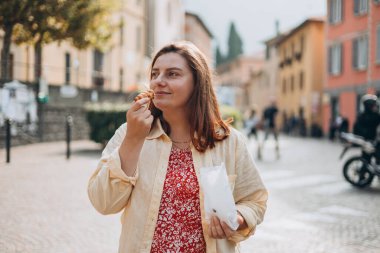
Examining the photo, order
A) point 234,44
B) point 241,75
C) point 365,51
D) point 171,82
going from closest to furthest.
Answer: point 171,82 < point 365,51 < point 241,75 < point 234,44

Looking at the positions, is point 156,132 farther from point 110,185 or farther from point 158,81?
point 110,185

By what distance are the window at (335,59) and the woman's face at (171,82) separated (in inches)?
1306

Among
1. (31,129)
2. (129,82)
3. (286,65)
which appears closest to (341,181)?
(31,129)

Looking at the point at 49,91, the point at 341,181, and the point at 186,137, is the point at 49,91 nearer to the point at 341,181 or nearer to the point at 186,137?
the point at 341,181

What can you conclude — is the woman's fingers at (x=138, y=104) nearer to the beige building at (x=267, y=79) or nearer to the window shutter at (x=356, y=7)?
the window shutter at (x=356, y=7)

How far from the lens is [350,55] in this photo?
32.7 metres

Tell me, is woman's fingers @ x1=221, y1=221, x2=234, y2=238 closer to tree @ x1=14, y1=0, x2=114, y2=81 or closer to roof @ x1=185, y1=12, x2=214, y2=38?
tree @ x1=14, y1=0, x2=114, y2=81

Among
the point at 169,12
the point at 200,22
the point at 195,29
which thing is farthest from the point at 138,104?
the point at 200,22

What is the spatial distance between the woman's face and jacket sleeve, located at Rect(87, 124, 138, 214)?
32 centimetres

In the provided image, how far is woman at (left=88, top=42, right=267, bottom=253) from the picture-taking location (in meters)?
2.35

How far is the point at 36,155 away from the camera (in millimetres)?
14547

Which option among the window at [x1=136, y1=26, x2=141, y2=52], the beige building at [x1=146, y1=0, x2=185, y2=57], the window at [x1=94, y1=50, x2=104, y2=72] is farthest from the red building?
the window at [x1=94, y1=50, x2=104, y2=72]

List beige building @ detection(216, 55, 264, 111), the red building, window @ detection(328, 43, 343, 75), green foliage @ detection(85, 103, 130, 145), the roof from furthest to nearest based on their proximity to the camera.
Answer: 1. beige building @ detection(216, 55, 264, 111)
2. the roof
3. window @ detection(328, 43, 343, 75)
4. the red building
5. green foliage @ detection(85, 103, 130, 145)

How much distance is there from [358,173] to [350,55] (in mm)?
23562
